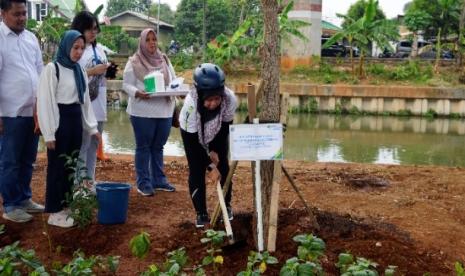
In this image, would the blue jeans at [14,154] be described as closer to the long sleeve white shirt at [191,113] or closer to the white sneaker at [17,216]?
the white sneaker at [17,216]

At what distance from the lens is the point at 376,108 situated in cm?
1647

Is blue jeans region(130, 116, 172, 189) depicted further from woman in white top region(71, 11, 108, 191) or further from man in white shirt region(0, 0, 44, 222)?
man in white shirt region(0, 0, 44, 222)

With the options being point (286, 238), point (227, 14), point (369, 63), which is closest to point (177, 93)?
point (286, 238)

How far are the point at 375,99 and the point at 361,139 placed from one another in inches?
179

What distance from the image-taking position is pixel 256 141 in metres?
3.31

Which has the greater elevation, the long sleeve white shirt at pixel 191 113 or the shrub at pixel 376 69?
the shrub at pixel 376 69

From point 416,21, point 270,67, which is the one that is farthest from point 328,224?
point 416,21

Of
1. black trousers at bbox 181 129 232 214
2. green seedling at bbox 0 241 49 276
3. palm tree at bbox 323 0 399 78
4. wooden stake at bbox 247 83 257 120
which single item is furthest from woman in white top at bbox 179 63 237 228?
palm tree at bbox 323 0 399 78

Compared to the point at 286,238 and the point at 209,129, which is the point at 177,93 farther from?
the point at 286,238

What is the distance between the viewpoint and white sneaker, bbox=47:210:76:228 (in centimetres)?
388

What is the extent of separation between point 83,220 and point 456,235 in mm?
2517

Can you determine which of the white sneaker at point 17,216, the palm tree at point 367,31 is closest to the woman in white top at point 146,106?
the white sneaker at point 17,216

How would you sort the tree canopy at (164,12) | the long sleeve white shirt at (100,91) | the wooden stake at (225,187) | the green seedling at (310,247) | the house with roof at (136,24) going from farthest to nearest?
the tree canopy at (164,12)
the house with roof at (136,24)
the long sleeve white shirt at (100,91)
the wooden stake at (225,187)
the green seedling at (310,247)

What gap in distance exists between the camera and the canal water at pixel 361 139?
386 inches
